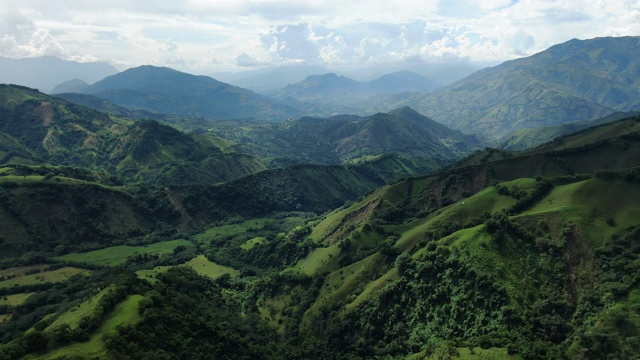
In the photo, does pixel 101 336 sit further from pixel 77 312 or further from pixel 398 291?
pixel 398 291

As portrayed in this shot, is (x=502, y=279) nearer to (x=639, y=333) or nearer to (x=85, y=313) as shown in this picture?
(x=639, y=333)

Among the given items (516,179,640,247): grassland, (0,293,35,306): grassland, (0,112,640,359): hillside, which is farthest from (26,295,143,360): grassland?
(516,179,640,247): grassland

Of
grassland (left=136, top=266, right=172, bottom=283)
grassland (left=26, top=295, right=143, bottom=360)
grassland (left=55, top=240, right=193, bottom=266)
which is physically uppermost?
grassland (left=26, top=295, right=143, bottom=360)

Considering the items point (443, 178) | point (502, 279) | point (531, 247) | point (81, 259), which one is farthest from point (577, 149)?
point (81, 259)

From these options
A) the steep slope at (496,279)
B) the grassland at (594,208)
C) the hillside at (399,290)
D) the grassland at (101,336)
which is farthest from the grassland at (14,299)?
the grassland at (594,208)

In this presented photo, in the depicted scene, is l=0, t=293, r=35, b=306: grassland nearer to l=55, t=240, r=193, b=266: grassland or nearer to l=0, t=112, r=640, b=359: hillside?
l=0, t=112, r=640, b=359: hillside

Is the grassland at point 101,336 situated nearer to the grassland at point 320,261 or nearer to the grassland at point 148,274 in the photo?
the grassland at point 148,274
